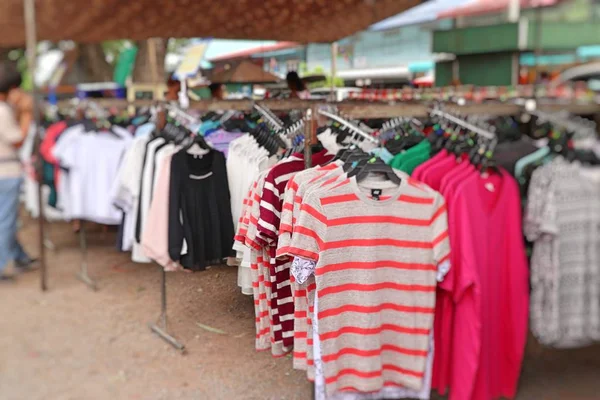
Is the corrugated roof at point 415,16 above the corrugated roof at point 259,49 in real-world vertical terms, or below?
above

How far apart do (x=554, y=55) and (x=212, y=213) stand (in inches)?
48.5

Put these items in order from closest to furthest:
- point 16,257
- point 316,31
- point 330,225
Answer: point 330,225, point 16,257, point 316,31

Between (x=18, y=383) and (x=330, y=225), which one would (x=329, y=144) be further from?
(x=18, y=383)

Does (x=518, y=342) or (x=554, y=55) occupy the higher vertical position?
(x=554, y=55)

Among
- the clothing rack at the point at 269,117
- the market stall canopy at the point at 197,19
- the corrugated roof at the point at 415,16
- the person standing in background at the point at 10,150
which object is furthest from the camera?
the corrugated roof at the point at 415,16

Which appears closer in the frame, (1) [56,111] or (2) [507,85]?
(1) [56,111]

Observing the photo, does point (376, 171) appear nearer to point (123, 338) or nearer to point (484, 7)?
point (484, 7)

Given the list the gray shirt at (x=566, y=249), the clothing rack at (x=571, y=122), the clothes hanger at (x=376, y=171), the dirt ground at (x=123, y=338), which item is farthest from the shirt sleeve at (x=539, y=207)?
the dirt ground at (x=123, y=338)

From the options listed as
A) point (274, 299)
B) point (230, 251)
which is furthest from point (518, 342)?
point (230, 251)

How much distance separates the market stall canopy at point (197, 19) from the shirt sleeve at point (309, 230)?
98 centimetres

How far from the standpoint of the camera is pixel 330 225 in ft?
A: 5.67

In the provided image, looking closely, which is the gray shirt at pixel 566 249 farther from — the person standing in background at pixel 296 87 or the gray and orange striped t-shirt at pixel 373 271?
the person standing in background at pixel 296 87

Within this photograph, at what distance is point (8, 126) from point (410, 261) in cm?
126

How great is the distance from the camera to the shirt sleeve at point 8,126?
1.74 meters
